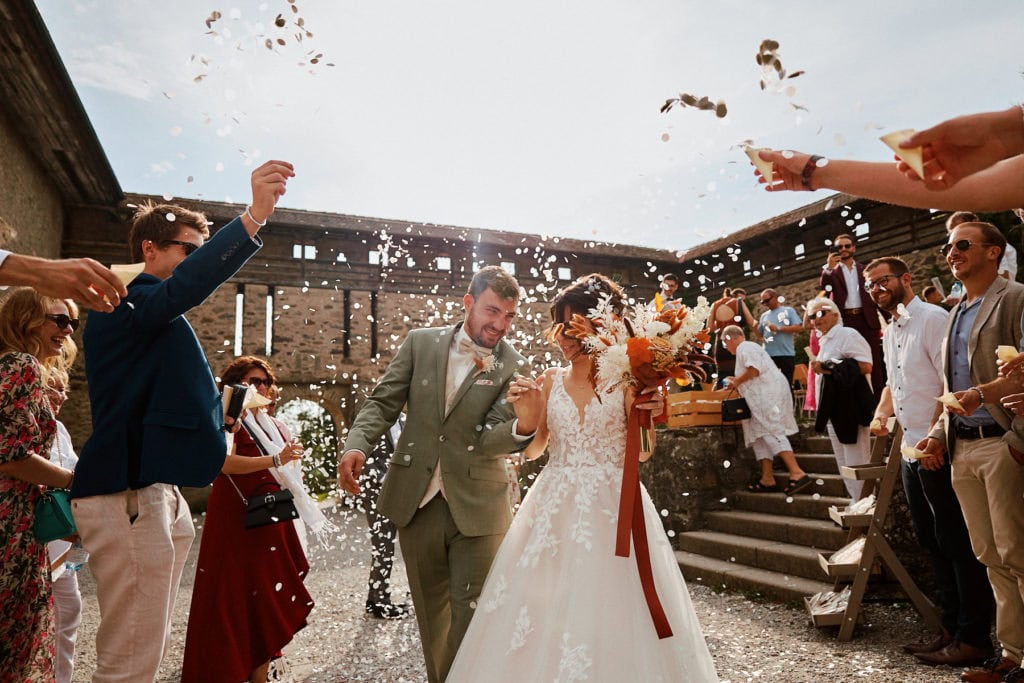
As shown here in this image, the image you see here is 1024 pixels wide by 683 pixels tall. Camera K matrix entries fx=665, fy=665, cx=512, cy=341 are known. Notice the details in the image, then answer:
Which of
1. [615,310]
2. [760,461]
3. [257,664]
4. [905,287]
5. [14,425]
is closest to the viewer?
[14,425]

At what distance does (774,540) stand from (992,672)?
10.9 feet

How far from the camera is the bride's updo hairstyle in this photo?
3.48 m

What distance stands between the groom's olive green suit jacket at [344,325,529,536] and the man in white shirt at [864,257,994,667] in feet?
9.05

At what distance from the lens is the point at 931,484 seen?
4.37 meters

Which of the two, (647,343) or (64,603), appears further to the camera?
(64,603)

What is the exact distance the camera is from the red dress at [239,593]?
4086 mm

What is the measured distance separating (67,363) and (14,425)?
1.36 metres

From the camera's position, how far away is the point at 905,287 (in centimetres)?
493

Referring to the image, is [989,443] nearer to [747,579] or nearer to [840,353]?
[747,579]

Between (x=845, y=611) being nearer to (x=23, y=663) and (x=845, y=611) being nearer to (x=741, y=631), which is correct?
(x=741, y=631)

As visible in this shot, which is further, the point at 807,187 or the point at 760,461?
the point at 760,461

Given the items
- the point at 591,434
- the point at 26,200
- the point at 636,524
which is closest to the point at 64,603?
the point at 591,434

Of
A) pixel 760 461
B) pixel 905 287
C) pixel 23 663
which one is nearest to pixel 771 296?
pixel 760 461

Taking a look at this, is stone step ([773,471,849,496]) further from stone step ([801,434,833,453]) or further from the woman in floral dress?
the woman in floral dress
